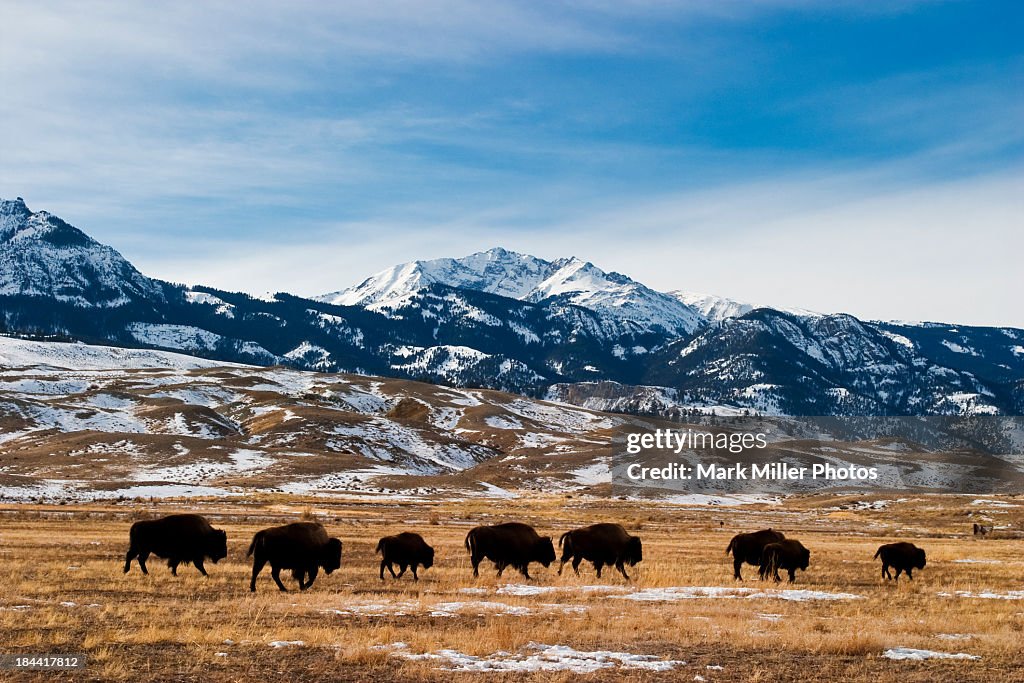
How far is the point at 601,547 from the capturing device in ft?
92.3

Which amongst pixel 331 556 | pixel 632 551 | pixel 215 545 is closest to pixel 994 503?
pixel 632 551

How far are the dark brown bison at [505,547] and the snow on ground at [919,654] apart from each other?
46.1 feet

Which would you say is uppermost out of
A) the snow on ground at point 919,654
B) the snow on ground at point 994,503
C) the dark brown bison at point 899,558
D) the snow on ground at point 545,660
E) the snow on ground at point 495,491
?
the snow on ground at point 545,660

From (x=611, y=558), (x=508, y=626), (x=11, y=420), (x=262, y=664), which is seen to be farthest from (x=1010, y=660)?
(x=11, y=420)

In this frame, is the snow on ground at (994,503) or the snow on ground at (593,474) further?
the snow on ground at (593,474)

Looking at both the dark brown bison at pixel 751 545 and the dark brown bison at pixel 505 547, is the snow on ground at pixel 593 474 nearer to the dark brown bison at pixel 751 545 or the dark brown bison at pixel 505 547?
the dark brown bison at pixel 751 545

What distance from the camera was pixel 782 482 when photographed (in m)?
137

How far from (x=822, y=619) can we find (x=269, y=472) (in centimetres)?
11675

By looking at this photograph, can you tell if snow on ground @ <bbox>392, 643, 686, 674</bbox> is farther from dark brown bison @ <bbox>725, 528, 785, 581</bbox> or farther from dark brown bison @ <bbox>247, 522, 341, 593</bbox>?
dark brown bison @ <bbox>725, 528, 785, 581</bbox>

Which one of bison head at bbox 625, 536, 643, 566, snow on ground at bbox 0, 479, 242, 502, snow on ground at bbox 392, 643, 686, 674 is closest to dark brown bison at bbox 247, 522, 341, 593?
snow on ground at bbox 392, 643, 686, 674

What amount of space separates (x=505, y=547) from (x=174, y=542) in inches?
410

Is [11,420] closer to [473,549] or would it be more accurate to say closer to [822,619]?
[473,549]

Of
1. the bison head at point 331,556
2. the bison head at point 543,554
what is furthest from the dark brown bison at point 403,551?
the bison head at point 543,554

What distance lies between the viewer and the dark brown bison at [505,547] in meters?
27.1
